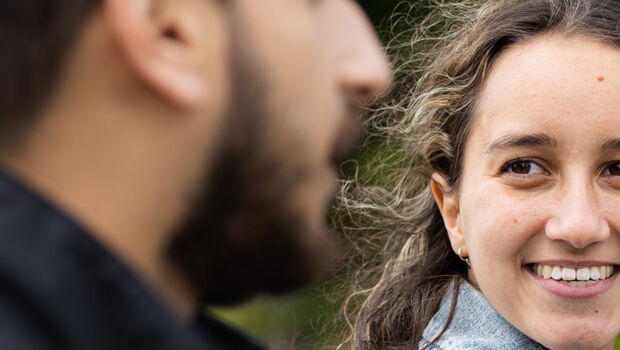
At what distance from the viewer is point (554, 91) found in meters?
2.18

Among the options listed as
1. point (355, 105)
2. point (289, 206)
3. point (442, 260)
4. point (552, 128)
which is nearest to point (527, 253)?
point (552, 128)

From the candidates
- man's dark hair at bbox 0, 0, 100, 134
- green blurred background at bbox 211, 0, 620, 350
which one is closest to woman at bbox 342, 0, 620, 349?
green blurred background at bbox 211, 0, 620, 350

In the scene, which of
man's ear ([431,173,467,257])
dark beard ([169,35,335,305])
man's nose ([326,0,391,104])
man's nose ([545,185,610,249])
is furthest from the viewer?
man's ear ([431,173,467,257])

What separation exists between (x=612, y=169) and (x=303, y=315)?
3905 millimetres

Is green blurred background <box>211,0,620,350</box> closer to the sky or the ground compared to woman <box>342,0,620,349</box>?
closer to the ground

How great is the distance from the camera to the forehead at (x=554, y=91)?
2.14 m

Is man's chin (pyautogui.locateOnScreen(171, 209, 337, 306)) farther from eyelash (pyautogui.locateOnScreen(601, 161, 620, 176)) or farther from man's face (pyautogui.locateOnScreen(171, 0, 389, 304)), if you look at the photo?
eyelash (pyautogui.locateOnScreen(601, 161, 620, 176))

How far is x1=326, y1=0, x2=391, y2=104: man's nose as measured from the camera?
125cm

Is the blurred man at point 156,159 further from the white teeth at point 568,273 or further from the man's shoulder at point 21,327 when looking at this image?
the white teeth at point 568,273

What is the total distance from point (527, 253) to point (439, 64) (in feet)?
2.79

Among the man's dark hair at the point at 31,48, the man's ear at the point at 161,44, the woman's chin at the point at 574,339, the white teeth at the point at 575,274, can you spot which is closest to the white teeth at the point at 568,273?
the white teeth at the point at 575,274

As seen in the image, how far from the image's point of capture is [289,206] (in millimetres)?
1191

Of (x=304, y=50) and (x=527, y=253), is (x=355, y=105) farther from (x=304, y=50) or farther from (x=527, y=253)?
(x=527, y=253)

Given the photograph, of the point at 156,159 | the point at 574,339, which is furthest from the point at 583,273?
the point at 156,159
